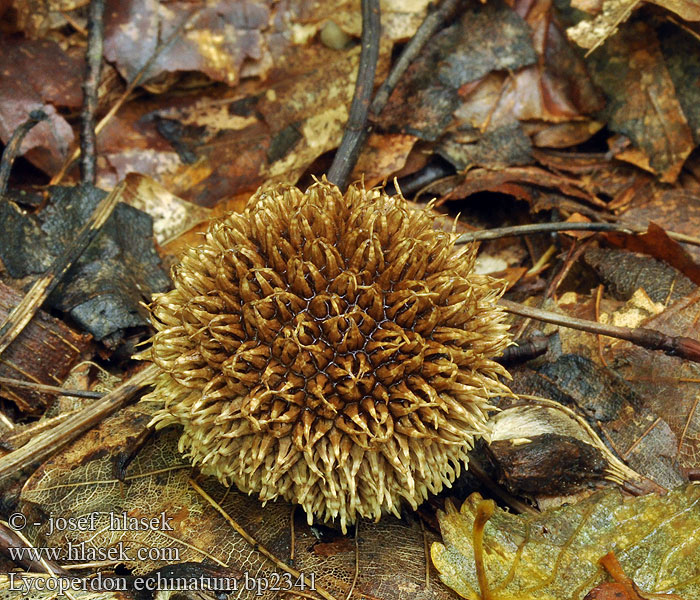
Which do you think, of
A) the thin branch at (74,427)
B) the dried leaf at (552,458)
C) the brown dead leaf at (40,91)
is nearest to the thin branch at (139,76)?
the brown dead leaf at (40,91)

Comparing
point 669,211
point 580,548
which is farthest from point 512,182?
point 580,548

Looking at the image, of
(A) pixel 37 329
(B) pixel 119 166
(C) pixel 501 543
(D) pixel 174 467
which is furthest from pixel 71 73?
(C) pixel 501 543

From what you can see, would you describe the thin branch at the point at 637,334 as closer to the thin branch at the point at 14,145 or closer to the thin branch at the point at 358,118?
the thin branch at the point at 358,118

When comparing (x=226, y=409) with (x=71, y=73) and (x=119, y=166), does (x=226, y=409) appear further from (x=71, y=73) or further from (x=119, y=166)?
(x=71, y=73)

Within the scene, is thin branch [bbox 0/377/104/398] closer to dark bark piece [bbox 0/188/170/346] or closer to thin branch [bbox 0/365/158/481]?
thin branch [bbox 0/365/158/481]

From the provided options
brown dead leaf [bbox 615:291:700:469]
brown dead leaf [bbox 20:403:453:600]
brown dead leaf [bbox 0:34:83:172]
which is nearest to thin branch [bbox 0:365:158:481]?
brown dead leaf [bbox 20:403:453:600]
